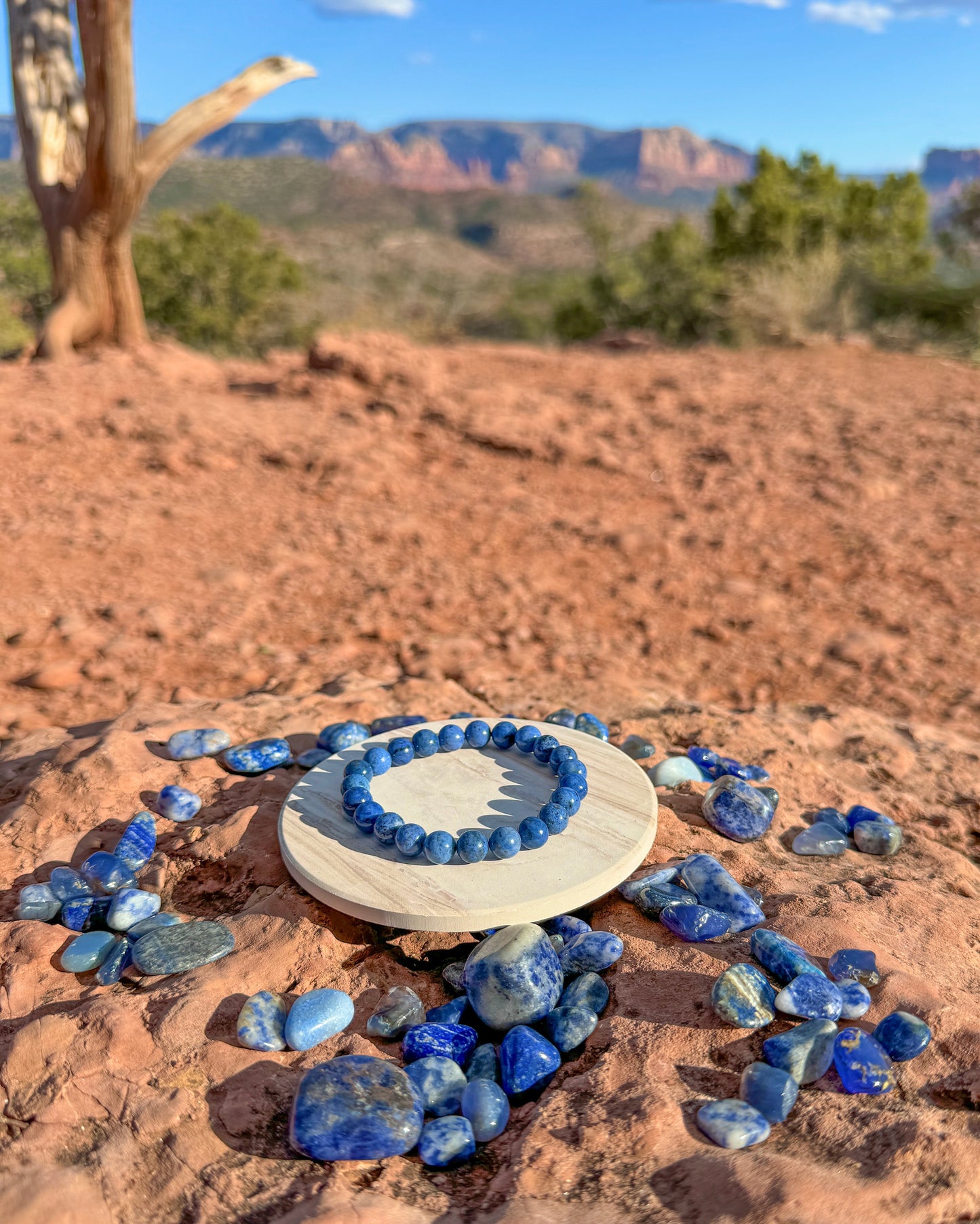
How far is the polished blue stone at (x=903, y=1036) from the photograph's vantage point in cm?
140

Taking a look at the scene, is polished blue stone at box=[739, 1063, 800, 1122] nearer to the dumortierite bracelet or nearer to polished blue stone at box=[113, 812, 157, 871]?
the dumortierite bracelet

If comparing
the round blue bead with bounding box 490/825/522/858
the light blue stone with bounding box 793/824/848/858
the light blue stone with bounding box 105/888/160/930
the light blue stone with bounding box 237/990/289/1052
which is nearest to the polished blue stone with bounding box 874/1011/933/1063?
the light blue stone with bounding box 793/824/848/858

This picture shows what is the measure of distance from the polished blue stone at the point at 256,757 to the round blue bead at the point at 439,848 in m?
0.66

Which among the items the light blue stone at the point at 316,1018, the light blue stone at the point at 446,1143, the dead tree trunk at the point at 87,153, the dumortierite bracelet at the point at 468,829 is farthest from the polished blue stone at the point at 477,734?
the dead tree trunk at the point at 87,153

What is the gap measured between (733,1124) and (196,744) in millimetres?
1622

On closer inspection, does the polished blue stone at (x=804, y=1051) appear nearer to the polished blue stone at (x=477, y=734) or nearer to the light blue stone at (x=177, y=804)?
the polished blue stone at (x=477, y=734)

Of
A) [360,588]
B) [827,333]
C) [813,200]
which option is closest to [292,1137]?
[360,588]

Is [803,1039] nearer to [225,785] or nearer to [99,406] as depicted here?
[225,785]

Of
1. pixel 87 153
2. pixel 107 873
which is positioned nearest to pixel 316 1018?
pixel 107 873

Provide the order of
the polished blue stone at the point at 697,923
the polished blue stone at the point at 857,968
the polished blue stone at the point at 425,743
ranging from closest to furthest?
the polished blue stone at the point at 857,968 < the polished blue stone at the point at 697,923 < the polished blue stone at the point at 425,743

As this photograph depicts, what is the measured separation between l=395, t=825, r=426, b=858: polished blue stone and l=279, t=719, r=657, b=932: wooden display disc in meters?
0.02

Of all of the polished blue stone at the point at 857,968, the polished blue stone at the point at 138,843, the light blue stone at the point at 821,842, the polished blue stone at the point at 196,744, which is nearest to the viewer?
the polished blue stone at the point at 857,968

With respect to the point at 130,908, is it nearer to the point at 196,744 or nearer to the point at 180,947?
the point at 180,947

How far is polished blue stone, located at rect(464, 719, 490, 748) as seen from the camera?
7.26ft
